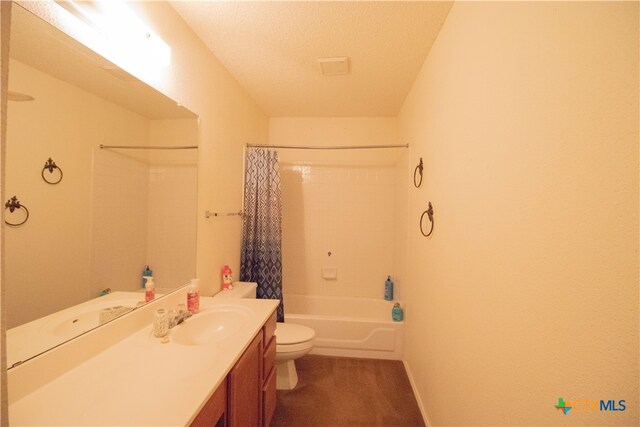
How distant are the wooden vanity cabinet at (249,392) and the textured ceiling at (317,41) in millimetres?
1750

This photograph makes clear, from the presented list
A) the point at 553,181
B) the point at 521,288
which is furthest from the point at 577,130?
the point at 521,288

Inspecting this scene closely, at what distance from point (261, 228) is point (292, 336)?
3.41 ft

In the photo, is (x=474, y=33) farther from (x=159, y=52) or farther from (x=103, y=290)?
(x=103, y=290)

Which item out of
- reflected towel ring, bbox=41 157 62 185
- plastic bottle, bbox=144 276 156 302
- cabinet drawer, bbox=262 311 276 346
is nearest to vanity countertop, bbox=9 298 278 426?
plastic bottle, bbox=144 276 156 302

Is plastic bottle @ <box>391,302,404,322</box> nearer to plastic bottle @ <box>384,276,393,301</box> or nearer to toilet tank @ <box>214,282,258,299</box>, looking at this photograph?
plastic bottle @ <box>384,276,393,301</box>

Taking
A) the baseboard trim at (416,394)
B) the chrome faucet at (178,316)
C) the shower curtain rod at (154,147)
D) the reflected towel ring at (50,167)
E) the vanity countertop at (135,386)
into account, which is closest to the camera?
the vanity countertop at (135,386)

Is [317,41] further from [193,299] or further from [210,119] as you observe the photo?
[193,299]

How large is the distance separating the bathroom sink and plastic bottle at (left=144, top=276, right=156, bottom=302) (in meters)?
0.20

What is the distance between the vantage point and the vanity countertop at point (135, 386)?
668mm

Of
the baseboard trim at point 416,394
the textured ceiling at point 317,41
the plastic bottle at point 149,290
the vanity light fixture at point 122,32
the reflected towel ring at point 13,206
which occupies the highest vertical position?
the textured ceiling at point 317,41

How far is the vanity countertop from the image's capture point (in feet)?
2.19

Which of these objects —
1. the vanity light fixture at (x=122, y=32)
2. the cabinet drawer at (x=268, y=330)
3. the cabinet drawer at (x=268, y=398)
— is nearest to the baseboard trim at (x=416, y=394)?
the cabinet drawer at (x=268, y=398)

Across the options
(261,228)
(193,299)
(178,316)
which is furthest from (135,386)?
(261,228)

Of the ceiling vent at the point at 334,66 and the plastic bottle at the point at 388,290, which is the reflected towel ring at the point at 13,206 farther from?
the plastic bottle at the point at 388,290
